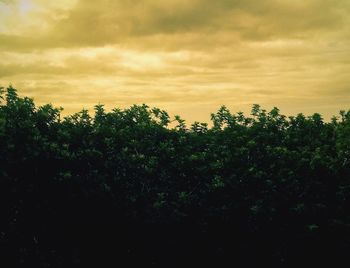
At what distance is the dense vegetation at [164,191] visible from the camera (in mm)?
15305

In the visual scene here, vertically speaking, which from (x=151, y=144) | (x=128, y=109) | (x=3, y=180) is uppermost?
(x=128, y=109)

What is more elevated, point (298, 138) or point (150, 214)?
point (298, 138)

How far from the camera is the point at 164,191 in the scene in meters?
16.7

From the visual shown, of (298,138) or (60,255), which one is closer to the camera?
(60,255)

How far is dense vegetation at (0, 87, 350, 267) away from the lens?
15305 mm

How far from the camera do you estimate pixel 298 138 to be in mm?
19062

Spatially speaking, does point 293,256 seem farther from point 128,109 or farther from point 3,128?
point 3,128

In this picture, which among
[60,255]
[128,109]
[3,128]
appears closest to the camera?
[3,128]

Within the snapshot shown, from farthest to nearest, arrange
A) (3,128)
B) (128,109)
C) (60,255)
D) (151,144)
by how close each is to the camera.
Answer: (128,109), (151,144), (60,255), (3,128)

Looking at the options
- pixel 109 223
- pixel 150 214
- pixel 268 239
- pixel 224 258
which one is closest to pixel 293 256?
pixel 268 239

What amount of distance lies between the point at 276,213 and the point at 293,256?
1.87 m

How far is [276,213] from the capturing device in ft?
57.7

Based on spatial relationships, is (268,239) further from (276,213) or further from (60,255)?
(60,255)

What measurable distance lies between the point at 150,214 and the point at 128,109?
171 inches
